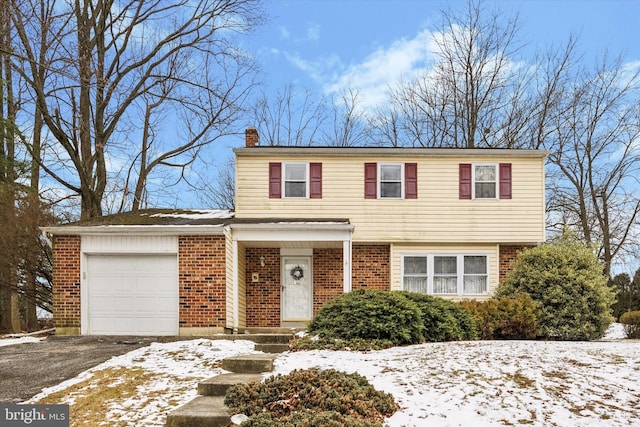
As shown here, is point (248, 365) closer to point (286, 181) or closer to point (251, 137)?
point (286, 181)

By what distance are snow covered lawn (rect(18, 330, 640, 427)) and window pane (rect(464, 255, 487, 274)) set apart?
6.84 m

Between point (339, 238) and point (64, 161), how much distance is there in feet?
39.2

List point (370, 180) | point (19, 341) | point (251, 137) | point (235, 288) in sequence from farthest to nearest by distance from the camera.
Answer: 1. point (251, 137)
2. point (370, 180)
3. point (235, 288)
4. point (19, 341)

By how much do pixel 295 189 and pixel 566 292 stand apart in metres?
7.51

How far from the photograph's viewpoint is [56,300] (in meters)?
12.9

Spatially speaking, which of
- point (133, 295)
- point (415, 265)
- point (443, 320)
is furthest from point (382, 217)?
point (133, 295)

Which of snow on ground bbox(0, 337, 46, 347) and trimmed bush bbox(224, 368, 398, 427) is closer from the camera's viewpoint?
trimmed bush bbox(224, 368, 398, 427)

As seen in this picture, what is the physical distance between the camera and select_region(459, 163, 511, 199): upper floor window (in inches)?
625

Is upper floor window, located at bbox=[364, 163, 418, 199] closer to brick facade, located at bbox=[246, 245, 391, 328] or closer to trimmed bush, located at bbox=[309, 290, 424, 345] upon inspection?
brick facade, located at bbox=[246, 245, 391, 328]

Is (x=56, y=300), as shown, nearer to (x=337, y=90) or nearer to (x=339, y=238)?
(x=339, y=238)

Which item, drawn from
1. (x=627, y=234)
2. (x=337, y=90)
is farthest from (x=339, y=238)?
(x=627, y=234)

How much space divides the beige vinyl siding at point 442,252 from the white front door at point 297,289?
94.3 inches

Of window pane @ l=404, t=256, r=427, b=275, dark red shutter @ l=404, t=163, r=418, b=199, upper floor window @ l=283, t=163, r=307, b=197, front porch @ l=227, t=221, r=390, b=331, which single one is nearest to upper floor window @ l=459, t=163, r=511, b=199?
dark red shutter @ l=404, t=163, r=418, b=199

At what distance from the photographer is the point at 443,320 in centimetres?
1038
